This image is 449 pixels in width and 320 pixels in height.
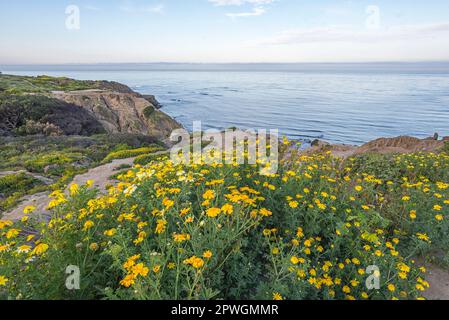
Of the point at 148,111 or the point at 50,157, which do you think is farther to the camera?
the point at 148,111

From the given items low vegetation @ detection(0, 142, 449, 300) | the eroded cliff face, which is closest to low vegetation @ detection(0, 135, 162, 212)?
low vegetation @ detection(0, 142, 449, 300)

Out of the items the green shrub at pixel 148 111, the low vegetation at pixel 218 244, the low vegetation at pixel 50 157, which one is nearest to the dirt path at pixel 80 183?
the low vegetation at pixel 50 157

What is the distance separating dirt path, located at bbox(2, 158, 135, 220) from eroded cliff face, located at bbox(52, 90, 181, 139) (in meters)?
16.0

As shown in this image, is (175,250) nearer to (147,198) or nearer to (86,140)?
(147,198)

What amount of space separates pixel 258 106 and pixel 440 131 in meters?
29.8

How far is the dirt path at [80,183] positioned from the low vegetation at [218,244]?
7.46 feet

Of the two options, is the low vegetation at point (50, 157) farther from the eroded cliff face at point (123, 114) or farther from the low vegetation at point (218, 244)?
the eroded cliff face at point (123, 114)

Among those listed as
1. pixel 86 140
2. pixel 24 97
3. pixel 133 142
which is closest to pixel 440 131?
pixel 133 142

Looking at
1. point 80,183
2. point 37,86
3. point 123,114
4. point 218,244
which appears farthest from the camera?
point 37,86

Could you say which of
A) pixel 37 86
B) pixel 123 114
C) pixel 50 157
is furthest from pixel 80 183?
pixel 37 86

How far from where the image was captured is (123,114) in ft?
101

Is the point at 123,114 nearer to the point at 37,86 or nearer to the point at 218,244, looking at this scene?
the point at 37,86

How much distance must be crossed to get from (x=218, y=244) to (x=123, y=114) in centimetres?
3053
